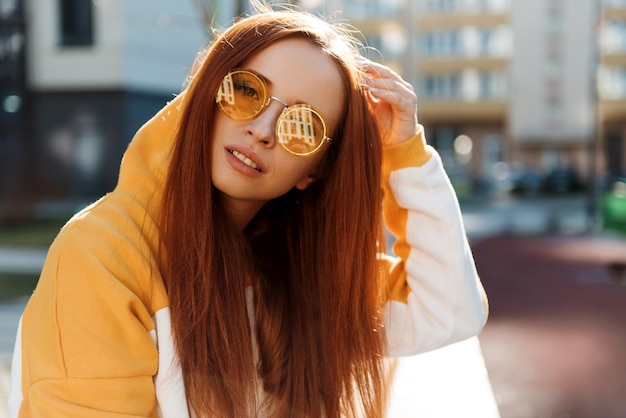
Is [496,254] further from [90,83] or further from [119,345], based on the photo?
[90,83]

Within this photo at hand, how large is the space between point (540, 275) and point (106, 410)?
9.66 m

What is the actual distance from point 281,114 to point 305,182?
0.91 ft

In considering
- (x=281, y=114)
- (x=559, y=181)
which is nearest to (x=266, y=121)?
(x=281, y=114)

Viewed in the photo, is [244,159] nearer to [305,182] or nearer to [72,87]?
[305,182]

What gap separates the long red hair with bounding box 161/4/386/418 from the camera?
4.93 ft

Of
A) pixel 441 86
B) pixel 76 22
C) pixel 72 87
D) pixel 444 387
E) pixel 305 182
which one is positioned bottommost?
pixel 444 387

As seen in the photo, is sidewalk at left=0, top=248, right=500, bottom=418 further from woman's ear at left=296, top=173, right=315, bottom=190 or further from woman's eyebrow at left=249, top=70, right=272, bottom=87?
woman's eyebrow at left=249, top=70, right=272, bottom=87

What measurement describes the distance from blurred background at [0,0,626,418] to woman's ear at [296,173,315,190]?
0.49m

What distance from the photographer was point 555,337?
6516mm

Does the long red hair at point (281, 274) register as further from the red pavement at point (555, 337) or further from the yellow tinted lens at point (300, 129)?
the red pavement at point (555, 337)

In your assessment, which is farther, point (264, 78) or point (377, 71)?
point (377, 71)

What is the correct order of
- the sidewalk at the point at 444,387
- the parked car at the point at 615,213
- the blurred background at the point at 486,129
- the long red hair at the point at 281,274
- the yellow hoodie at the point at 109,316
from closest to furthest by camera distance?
the yellow hoodie at the point at 109,316, the long red hair at the point at 281,274, the sidewalk at the point at 444,387, the blurred background at the point at 486,129, the parked car at the point at 615,213

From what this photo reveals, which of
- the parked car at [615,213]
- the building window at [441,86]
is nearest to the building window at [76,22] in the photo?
the parked car at [615,213]

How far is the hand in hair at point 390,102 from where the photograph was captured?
1753 mm
